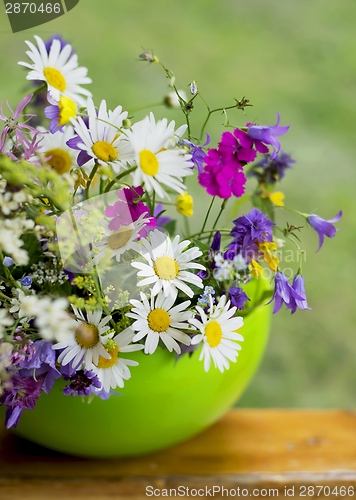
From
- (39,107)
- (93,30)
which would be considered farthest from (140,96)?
(39,107)

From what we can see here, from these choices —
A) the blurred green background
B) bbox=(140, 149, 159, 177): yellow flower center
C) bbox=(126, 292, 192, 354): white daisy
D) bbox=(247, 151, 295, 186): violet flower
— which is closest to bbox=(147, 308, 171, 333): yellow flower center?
bbox=(126, 292, 192, 354): white daisy

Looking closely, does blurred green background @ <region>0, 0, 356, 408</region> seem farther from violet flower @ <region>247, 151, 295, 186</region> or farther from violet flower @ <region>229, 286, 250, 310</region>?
violet flower @ <region>229, 286, 250, 310</region>

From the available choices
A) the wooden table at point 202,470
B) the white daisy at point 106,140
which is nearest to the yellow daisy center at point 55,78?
the white daisy at point 106,140

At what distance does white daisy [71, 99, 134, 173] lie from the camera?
387 mm

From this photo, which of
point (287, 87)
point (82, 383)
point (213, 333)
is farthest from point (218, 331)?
point (287, 87)

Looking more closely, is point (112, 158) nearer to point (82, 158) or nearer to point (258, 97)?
point (82, 158)

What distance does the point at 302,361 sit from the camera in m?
0.99

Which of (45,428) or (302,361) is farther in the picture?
(302,361)

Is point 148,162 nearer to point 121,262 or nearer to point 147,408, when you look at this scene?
point 121,262

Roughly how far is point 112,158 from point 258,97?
3.25 ft

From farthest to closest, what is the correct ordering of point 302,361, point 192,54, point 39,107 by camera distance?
point 192,54 < point 302,361 < point 39,107

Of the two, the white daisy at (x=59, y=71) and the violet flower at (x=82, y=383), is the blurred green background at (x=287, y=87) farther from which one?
the violet flower at (x=82, y=383)

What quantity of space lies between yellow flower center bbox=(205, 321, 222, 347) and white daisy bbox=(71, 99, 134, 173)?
0.42ft

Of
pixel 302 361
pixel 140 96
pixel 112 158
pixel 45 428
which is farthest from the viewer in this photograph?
pixel 140 96
